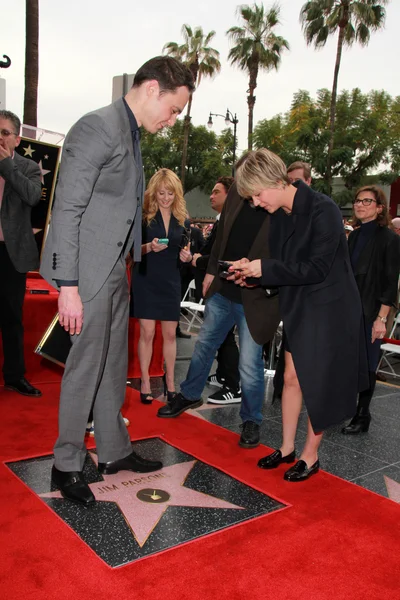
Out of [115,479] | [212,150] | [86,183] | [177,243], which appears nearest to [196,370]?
[177,243]

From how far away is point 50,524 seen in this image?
2631mm

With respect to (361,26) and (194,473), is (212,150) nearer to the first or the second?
(361,26)

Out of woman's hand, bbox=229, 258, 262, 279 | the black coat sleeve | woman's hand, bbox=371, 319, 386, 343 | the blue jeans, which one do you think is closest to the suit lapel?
woman's hand, bbox=229, 258, 262, 279

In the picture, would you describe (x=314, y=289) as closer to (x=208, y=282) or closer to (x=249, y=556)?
(x=208, y=282)

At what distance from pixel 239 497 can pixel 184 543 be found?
24.4 inches

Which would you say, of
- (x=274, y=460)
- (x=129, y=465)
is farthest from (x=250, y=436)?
(x=129, y=465)

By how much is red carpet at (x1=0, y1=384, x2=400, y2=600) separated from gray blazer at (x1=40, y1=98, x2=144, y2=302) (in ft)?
3.70

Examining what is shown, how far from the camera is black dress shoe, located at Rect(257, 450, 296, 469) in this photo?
3.55 m

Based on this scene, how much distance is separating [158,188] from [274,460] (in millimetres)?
2284

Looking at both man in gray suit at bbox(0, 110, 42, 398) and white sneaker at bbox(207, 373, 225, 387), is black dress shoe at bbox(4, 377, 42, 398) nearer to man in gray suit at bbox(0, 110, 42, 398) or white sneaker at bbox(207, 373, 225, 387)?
man in gray suit at bbox(0, 110, 42, 398)

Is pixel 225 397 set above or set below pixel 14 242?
below

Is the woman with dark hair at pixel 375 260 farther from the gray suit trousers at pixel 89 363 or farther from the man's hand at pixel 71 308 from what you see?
the man's hand at pixel 71 308

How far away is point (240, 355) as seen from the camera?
4051mm

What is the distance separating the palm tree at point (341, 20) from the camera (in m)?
24.4
